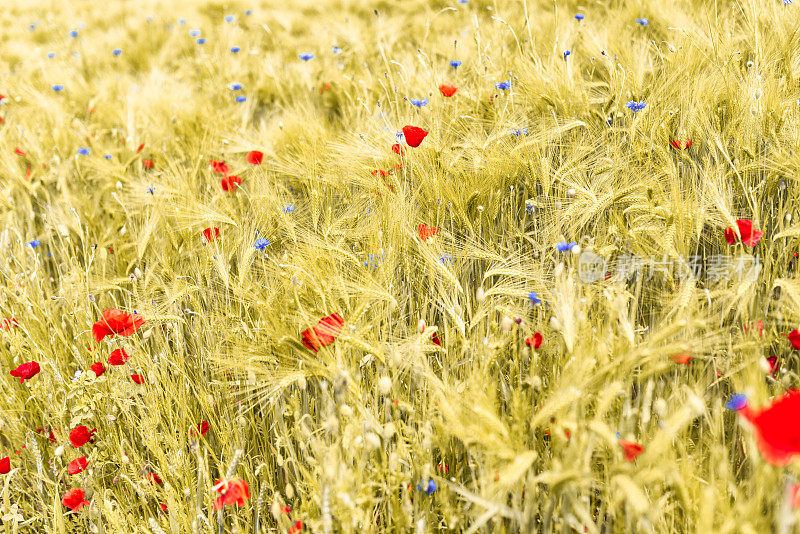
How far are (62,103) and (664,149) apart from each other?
316cm

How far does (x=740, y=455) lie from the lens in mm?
1132

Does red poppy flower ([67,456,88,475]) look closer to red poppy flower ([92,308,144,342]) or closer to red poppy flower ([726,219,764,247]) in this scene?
red poppy flower ([92,308,144,342])

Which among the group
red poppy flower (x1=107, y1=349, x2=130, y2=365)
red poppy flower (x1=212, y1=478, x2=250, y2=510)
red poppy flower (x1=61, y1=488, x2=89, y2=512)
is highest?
red poppy flower (x1=107, y1=349, x2=130, y2=365)

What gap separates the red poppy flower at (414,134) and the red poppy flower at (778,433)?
1084 millimetres

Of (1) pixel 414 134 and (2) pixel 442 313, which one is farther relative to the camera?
(1) pixel 414 134

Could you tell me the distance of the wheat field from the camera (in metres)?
0.96

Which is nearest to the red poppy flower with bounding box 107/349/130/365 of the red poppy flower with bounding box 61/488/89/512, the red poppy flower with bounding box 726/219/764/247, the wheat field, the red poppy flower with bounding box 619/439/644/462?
the wheat field

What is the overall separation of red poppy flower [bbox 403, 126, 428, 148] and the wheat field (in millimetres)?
14

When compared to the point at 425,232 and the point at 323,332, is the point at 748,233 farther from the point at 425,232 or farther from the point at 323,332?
the point at 323,332

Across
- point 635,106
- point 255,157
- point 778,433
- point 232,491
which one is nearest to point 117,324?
point 232,491

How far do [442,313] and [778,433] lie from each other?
2.52 ft

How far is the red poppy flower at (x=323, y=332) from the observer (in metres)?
1.06

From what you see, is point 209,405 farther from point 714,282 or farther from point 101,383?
point 714,282

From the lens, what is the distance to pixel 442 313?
1.35 metres
